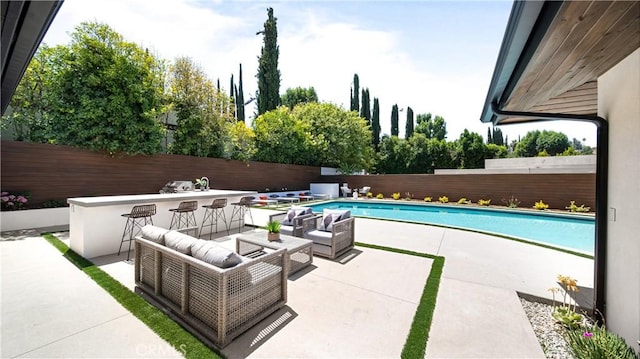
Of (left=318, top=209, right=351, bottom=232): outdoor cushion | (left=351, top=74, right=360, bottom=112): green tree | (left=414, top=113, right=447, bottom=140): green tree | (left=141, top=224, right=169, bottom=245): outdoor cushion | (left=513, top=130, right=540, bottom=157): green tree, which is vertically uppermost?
(left=351, top=74, right=360, bottom=112): green tree

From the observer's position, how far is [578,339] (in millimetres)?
2240

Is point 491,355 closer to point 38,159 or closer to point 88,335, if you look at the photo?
point 88,335

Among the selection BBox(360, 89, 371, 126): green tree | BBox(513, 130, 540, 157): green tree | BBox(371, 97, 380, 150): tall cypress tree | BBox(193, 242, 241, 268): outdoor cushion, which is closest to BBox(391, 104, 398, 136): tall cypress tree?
Result: BBox(371, 97, 380, 150): tall cypress tree

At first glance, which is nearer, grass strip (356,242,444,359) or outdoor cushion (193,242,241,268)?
grass strip (356,242,444,359)

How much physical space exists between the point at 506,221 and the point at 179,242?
12.5 m

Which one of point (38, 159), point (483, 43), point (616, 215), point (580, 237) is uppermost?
point (483, 43)

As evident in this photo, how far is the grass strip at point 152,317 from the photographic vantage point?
228 centimetres

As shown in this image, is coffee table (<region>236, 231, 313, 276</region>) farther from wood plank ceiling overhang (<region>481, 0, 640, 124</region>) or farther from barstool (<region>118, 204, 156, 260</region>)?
wood plank ceiling overhang (<region>481, 0, 640, 124</region>)

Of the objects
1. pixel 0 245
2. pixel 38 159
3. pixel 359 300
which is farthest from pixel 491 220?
pixel 38 159

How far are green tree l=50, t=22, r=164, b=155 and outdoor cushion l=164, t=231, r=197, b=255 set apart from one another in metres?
7.96

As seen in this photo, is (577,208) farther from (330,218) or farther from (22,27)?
(22,27)

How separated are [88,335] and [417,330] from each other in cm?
322

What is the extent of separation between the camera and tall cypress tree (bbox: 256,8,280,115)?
21.0m

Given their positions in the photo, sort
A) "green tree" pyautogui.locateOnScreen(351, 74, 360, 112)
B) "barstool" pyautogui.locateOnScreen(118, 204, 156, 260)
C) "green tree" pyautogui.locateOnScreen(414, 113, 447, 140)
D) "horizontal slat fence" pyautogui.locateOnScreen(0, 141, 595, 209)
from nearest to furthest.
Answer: "barstool" pyautogui.locateOnScreen(118, 204, 156, 260), "horizontal slat fence" pyautogui.locateOnScreen(0, 141, 595, 209), "green tree" pyautogui.locateOnScreen(351, 74, 360, 112), "green tree" pyautogui.locateOnScreen(414, 113, 447, 140)
